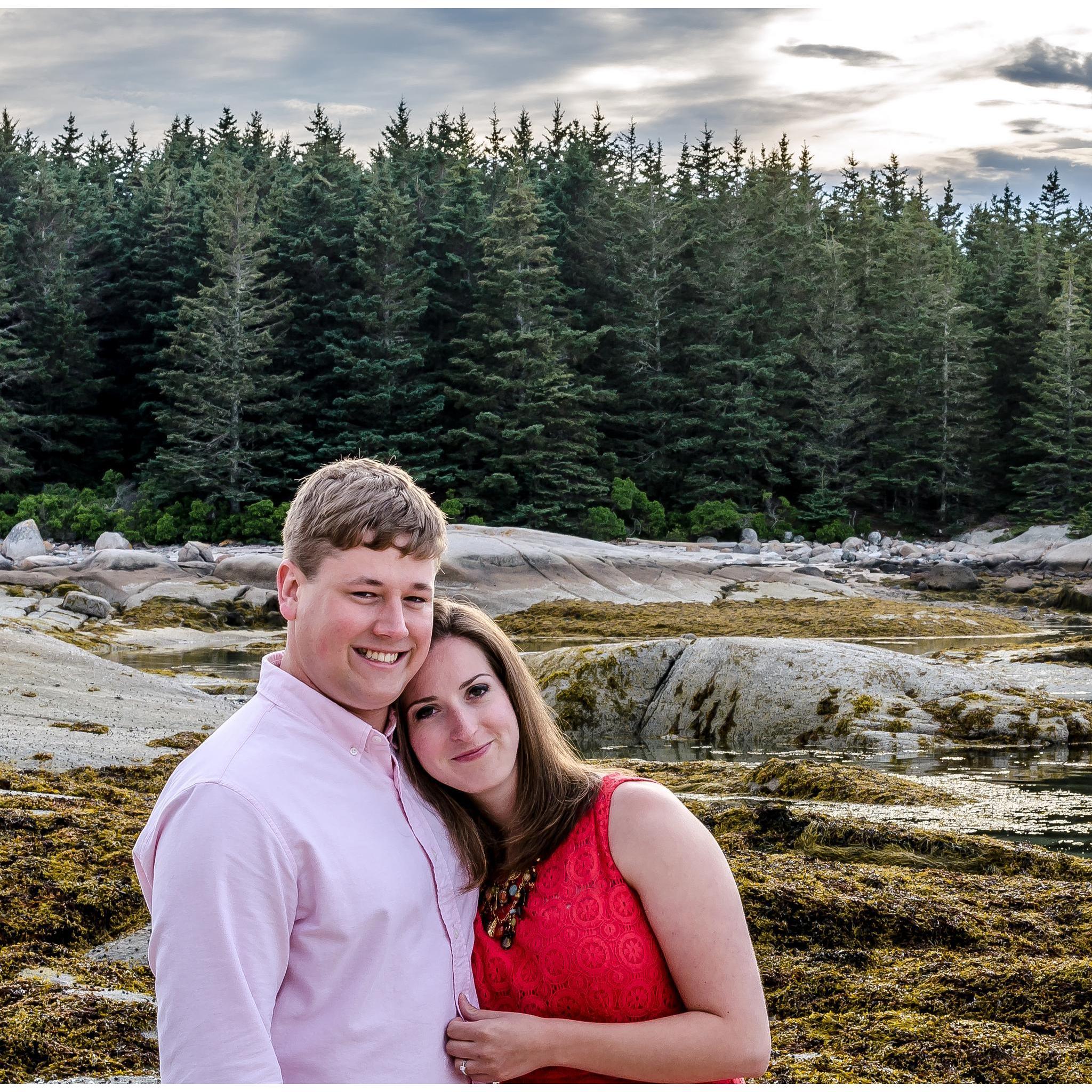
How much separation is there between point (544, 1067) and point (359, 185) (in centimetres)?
4887

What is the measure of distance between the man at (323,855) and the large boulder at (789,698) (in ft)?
28.0

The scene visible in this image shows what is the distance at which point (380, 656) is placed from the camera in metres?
2.64

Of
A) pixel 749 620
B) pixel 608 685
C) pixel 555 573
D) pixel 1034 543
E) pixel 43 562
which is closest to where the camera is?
pixel 608 685

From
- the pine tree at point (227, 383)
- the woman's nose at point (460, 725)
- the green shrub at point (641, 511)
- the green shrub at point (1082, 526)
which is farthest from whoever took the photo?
the green shrub at point (641, 511)

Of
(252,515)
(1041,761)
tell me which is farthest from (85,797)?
(252,515)

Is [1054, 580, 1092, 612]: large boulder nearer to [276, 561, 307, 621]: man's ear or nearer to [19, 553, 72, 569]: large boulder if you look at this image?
[19, 553, 72, 569]: large boulder

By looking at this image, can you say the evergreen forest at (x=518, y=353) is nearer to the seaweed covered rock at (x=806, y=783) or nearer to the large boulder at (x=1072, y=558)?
the large boulder at (x=1072, y=558)

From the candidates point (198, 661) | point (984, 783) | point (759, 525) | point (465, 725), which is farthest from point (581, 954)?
point (759, 525)

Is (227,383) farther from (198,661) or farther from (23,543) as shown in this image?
(198,661)

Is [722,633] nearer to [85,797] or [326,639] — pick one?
[85,797]

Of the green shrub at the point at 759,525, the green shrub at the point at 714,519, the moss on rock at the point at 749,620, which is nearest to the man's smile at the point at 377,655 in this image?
the moss on rock at the point at 749,620

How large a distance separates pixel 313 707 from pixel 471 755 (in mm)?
527

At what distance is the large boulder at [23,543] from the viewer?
116ft

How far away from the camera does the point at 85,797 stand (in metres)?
7.36
